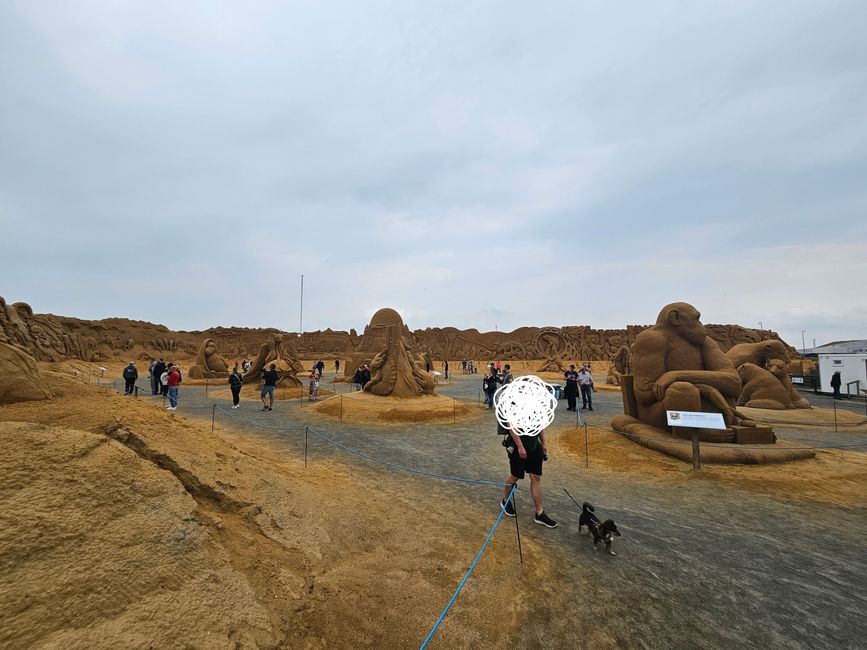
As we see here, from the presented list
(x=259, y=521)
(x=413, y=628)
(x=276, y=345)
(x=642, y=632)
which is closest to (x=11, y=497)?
(x=259, y=521)

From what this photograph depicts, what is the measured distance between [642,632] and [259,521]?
3.12 m

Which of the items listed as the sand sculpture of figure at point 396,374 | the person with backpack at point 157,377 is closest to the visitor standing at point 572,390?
the sand sculpture of figure at point 396,374

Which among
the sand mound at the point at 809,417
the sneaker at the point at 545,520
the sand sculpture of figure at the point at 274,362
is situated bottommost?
the sneaker at the point at 545,520

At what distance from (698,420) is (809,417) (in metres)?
8.23

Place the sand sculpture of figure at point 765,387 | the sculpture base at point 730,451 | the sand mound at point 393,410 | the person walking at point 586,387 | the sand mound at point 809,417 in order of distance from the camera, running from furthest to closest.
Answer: the person walking at point 586,387 < the sand sculpture of figure at point 765,387 < the sand mound at point 393,410 < the sand mound at point 809,417 < the sculpture base at point 730,451

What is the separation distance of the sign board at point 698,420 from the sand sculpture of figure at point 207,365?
931 inches

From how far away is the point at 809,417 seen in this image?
10.4 m

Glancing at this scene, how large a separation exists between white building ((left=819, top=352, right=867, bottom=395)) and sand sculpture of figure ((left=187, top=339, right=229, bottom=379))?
106 feet

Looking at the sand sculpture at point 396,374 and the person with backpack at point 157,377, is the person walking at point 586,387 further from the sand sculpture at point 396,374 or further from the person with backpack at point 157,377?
the person with backpack at point 157,377

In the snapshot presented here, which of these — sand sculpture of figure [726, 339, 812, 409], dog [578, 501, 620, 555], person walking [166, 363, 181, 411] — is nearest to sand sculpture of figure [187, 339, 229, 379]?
person walking [166, 363, 181, 411]

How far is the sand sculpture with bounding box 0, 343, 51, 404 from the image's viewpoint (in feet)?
13.3

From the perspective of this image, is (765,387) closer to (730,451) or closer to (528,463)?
(730,451)

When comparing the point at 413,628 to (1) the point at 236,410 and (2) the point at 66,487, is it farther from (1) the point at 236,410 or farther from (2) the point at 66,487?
(1) the point at 236,410

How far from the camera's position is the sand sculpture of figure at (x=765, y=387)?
11961 millimetres
